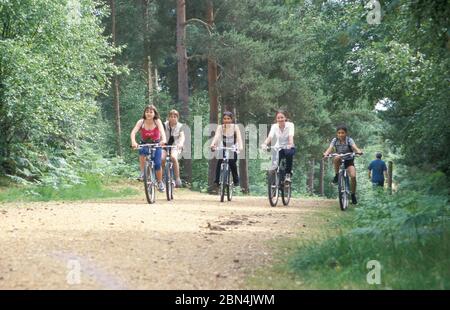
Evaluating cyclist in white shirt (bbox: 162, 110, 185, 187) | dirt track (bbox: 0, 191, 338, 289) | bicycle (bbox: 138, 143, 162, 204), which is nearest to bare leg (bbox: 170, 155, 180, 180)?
cyclist in white shirt (bbox: 162, 110, 185, 187)

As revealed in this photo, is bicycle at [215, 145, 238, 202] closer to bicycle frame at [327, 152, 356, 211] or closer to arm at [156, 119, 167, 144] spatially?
arm at [156, 119, 167, 144]

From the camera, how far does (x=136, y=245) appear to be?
642 centimetres

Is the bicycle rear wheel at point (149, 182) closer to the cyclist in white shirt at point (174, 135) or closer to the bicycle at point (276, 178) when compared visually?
the cyclist in white shirt at point (174, 135)

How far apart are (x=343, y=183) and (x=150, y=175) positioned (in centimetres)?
396

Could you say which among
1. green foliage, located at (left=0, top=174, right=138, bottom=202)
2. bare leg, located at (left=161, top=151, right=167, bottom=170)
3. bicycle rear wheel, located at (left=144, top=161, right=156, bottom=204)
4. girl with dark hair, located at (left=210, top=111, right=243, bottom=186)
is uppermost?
girl with dark hair, located at (left=210, top=111, right=243, bottom=186)

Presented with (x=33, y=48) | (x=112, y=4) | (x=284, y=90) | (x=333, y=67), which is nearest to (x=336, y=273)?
(x=33, y=48)

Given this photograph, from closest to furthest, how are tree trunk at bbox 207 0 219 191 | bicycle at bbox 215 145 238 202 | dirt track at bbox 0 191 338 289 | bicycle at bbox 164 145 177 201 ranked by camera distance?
dirt track at bbox 0 191 338 289, bicycle at bbox 215 145 238 202, bicycle at bbox 164 145 177 201, tree trunk at bbox 207 0 219 191

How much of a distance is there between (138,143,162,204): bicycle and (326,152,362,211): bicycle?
3.70m

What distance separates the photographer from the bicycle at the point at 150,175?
38.3 feet

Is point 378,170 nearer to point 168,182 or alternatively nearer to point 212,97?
point 168,182

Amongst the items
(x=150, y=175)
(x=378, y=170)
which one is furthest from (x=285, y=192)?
(x=378, y=170)

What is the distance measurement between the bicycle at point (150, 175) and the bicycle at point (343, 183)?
3.70 meters

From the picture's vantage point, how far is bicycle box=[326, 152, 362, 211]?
1139 cm

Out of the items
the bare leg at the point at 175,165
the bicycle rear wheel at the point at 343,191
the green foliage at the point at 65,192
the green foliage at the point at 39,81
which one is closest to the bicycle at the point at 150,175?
the bare leg at the point at 175,165
